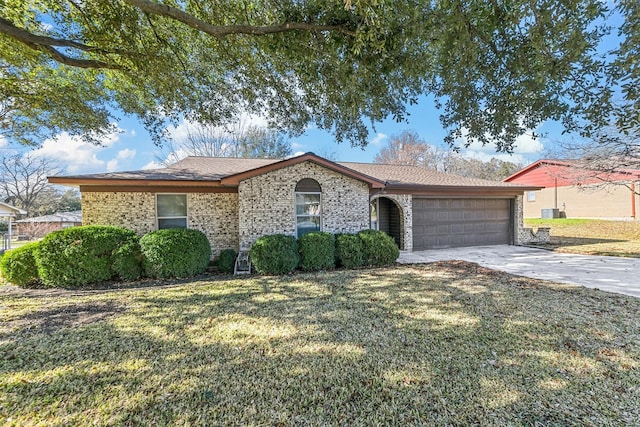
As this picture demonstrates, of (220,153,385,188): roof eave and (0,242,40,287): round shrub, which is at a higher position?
(220,153,385,188): roof eave

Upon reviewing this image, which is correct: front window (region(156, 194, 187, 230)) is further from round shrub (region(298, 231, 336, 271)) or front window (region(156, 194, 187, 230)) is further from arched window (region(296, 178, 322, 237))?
round shrub (region(298, 231, 336, 271))

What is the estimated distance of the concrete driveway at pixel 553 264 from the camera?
6.42 m

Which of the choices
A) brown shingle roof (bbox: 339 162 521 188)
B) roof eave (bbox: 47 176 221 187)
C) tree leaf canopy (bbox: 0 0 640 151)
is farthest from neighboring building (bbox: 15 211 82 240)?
brown shingle roof (bbox: 339 162 521 188)

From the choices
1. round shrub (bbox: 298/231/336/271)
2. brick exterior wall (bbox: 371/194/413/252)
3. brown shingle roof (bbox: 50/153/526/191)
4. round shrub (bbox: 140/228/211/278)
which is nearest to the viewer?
round shrub (bbox: 140/228/211/278)

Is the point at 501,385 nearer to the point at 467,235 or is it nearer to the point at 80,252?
the point at 80,252

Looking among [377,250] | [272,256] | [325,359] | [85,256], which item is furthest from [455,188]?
[85,256]

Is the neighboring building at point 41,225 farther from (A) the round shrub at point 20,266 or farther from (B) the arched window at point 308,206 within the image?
(B) the arched window at point 308,206

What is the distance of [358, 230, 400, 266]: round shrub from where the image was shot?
8602 mm

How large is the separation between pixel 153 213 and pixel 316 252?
530 centimetres

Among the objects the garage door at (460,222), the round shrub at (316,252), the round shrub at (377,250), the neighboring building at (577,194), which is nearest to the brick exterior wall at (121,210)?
the round shrub at (316,252)

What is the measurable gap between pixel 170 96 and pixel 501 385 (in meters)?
8.72

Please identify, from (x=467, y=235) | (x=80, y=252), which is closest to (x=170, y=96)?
(x=80, y=252)

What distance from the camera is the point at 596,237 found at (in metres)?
14.7

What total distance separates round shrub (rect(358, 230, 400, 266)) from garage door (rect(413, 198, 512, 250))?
10.8 ft
